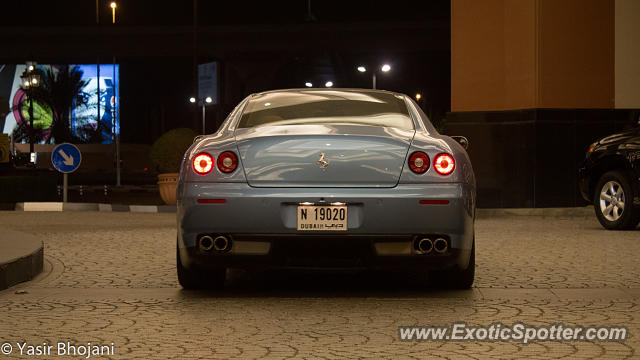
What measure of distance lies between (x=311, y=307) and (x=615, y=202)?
7673mm

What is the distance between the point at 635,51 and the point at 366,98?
1164cm

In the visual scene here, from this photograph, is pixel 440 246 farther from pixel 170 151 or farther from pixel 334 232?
pixel 170 151

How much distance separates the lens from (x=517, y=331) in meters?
6.07

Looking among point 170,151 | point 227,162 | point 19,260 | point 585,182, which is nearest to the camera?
point 227,162

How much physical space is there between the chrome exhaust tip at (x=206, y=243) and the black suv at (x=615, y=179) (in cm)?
758

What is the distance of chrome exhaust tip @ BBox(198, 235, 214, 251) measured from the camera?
285 inches

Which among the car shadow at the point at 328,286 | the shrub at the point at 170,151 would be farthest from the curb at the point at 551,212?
the shrub at the point at 170,151

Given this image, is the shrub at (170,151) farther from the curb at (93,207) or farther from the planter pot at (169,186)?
the curb at (93,207)

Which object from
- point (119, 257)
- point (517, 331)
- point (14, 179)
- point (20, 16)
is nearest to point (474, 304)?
point (517, 331)

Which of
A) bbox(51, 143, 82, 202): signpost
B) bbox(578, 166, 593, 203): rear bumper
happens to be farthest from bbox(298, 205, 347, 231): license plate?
bbox(51, 143, 82, 202): signpost

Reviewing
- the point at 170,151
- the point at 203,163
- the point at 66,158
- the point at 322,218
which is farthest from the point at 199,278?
the point at 170,151

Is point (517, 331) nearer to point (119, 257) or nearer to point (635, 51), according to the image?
point (119, 257)

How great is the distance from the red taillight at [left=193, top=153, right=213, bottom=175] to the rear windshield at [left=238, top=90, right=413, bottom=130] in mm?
645

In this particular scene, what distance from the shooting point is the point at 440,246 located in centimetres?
720
